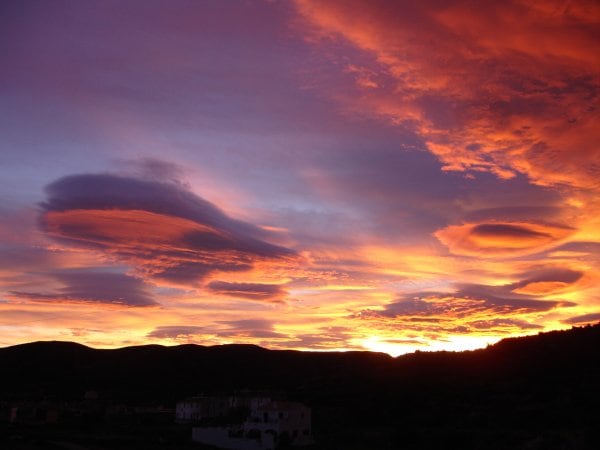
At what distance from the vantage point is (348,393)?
97.8m

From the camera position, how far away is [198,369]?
493ft

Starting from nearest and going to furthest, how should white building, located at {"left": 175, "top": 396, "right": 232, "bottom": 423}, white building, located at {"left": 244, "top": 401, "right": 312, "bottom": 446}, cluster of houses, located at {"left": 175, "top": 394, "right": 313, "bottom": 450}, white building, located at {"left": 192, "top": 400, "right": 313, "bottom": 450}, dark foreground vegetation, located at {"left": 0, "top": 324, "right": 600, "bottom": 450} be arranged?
dark foreground vegetation, located at {"left": 0, "top": 324, "right": 600, "bottom": 450} < cluster of houses, located at {"left": 175, "top": 394, "right": 313, "bottom": 450} < white building, located at {"left": 192, "top": 400, "right": 313, "bottom": 450} < white building, located at {"left": 244, "top": 401, "right": 312, "bottom": 446} < white building, located at {"left": 175, "top": 396, "right": 232, "bottom": 423}

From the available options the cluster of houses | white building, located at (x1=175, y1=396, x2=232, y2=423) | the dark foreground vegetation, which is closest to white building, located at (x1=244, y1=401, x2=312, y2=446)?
the cluster of houses

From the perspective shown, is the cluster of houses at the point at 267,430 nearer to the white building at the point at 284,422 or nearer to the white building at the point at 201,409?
the white building at the point at 284,422

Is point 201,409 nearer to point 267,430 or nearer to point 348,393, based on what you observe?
point 348,393

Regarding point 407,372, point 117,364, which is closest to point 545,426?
point 407,372

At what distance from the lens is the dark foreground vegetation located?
58.9m

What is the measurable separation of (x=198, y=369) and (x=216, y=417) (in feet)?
198

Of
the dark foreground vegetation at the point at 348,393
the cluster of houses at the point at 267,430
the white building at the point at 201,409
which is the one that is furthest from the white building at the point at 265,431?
the white building at the point at 201,409

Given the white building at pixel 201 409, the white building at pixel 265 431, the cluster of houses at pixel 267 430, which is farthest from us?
the white building at pixel 201 409

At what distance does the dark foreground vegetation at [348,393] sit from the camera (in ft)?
193

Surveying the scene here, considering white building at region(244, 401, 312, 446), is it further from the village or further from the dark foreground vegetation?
the dark foreground vegetation

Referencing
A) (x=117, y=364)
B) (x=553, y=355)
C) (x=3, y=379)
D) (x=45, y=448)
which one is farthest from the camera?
(x=117, y=364)

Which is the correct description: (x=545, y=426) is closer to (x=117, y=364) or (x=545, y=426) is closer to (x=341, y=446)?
(x=341, y=446)
